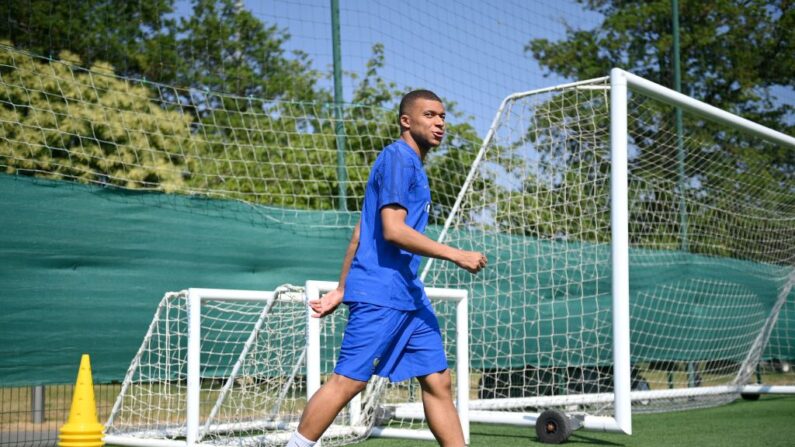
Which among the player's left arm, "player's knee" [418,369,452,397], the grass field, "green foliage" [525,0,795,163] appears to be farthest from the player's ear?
"green foliage" [525,0,795,163]

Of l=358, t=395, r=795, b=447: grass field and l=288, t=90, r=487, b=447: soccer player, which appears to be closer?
l=288, t=90, r=487, b=447: soccer player

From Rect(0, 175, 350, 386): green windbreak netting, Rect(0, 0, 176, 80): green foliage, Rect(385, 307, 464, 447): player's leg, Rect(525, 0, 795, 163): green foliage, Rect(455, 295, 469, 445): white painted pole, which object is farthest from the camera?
Rect(525, 0, 795, 163): green foliage

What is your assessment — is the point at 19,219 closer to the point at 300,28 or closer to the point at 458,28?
the point at 300,28

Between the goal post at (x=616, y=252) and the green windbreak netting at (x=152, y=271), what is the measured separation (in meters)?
0.04

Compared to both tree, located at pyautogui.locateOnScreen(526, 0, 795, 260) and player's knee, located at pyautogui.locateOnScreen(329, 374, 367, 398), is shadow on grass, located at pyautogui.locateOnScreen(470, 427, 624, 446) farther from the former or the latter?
tree, located at pyautogui.locateOnScreen(526, 0, 795, 260)

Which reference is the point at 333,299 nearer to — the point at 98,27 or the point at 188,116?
the point at 188,116

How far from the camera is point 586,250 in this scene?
8945mm

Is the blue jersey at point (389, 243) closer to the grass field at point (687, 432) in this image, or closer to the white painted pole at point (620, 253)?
the white painted pole at point (620, 253)

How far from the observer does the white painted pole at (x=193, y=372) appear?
18.1 feet

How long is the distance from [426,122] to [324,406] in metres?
1.24

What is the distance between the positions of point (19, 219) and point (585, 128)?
13.6ft

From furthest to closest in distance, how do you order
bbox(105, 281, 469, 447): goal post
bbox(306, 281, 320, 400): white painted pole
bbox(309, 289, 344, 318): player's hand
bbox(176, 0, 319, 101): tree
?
bbox(176, 0, 319, 101): tree
bbox(105, 281, 469, 447): goal post
bbox(306, 281, 320, 400): white painted pole
bbox(309, 289, 344, 318): player's hand

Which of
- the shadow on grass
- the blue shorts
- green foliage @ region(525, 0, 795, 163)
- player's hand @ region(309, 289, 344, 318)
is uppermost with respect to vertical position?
green foliage @ region(525, 0, 795, 163)

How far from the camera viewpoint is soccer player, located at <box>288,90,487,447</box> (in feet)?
12.5
